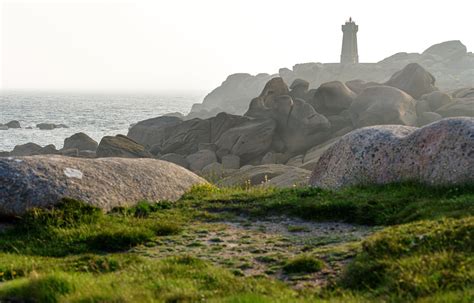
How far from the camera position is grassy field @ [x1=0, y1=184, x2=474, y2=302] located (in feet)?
28.2

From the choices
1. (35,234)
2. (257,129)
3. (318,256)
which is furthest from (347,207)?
(257,129)

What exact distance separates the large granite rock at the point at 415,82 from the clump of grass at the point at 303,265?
5026cm

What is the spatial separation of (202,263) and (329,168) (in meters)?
11.4

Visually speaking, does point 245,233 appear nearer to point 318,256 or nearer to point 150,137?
point 318,256

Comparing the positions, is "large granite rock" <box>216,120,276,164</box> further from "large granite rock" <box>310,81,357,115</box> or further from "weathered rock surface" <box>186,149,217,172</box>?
"large granite rock" <box>310,81,357,115</box>

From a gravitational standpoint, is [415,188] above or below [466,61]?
below

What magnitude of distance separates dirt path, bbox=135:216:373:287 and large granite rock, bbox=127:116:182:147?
163 ft

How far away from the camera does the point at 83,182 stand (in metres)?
16.8

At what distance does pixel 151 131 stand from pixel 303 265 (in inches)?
2327

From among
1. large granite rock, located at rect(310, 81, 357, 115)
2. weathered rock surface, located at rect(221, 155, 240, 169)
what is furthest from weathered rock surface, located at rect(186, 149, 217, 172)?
large granite rock, located at rect(310, 81, 357, 115)

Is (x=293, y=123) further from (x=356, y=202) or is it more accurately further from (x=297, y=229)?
(x=297, y=229)

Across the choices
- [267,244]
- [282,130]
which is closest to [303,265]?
[267,244]

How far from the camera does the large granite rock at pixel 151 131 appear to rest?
219 ft

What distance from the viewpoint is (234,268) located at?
10.8 m
